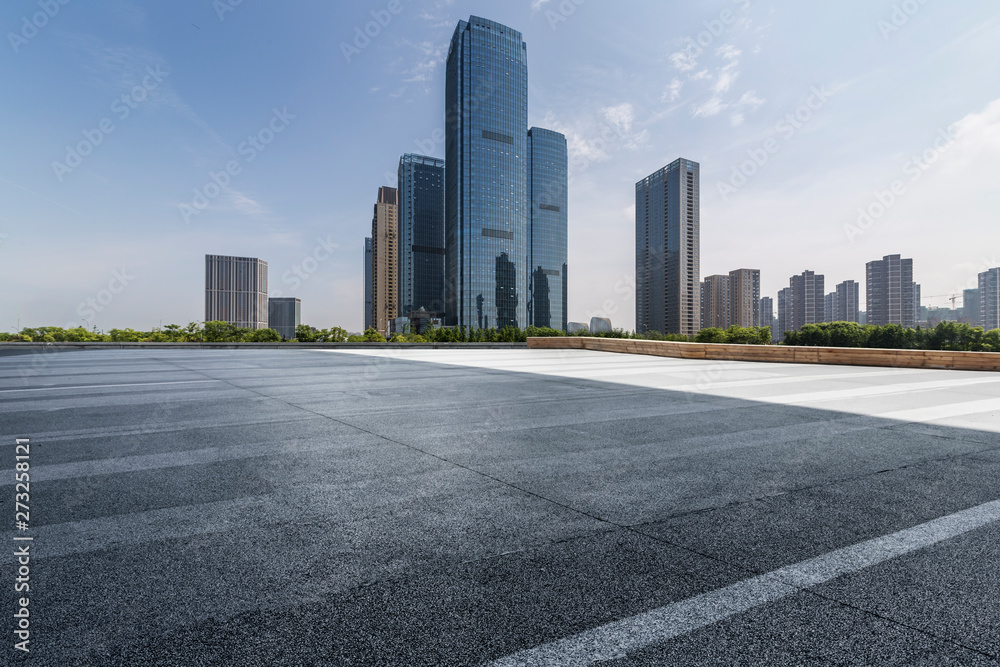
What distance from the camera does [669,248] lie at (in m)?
82.4

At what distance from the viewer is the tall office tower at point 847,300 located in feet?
364

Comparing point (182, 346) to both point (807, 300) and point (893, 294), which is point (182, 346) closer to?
point (893, 294)

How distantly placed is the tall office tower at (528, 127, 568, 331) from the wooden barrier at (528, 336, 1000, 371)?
383ft

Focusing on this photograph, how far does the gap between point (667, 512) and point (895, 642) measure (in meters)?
1.33

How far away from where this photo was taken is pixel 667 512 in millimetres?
3037

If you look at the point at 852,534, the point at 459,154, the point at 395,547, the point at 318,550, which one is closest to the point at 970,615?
the point at 852,534

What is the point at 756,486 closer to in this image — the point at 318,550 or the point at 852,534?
the point at 852,534

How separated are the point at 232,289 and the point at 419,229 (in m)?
76.9

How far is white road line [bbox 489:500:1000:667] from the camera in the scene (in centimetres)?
168

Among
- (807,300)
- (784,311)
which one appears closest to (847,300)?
(807,300)

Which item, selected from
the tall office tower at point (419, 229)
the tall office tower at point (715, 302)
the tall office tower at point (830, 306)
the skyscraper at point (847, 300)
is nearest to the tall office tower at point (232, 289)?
the tall office tower at point (419, 229)

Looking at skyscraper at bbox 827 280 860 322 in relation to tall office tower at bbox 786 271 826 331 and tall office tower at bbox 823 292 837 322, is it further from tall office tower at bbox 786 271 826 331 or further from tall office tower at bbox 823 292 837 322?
tall office tower at bbox 786 271 826 331

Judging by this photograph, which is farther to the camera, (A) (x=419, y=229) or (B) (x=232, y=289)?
(A) (x=419, y=229)
